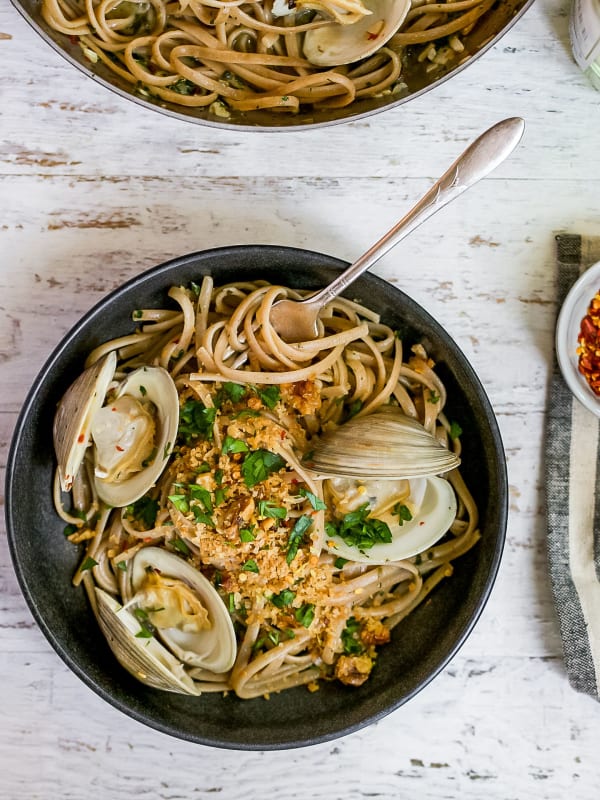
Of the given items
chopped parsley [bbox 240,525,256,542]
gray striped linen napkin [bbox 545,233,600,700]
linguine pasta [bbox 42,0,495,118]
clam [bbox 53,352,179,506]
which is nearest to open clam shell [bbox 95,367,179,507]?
clam [bbox 53,352,179,506]

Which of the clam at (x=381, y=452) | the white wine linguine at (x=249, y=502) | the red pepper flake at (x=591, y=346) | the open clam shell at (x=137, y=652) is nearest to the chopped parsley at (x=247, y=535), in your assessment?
the white wine linguine at (x=249, y=502)

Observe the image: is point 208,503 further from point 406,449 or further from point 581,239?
point 581,239

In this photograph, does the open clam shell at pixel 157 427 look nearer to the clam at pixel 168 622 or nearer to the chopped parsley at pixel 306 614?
the clam at pixel 168 622

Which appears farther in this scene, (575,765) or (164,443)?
(575,765)

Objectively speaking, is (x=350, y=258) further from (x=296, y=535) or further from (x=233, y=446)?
(x=296, y=535)

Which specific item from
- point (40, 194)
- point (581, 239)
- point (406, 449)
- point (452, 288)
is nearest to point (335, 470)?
point (406, 449)
